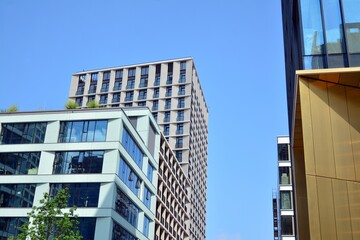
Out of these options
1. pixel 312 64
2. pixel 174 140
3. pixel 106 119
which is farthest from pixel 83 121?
pixel 174 140

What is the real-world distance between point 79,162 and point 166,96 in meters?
44.3

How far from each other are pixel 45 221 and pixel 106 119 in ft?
52.7

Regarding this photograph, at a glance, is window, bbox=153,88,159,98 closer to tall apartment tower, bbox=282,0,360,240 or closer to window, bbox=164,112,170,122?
window, bbox=164,112,170,122

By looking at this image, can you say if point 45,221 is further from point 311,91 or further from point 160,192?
point 160,192

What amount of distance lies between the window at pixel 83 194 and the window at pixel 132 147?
5.05 metres

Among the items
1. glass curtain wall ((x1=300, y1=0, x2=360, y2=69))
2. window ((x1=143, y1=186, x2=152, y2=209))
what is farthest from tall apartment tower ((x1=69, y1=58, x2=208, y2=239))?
glass curtain wall ((x1=300, y1=0, x2=360, y2=69))

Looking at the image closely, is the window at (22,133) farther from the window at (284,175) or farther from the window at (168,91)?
the window at (168,91)

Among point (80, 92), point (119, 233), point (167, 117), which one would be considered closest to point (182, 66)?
point (167, 117)

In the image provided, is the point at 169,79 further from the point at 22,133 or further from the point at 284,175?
the point at 22,133

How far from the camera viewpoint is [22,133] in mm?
42688

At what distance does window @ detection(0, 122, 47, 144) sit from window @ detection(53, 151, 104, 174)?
9.50 feet

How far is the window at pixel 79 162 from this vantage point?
132 feet

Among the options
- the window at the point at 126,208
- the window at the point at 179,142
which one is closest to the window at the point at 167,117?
the window at the point at 179,142

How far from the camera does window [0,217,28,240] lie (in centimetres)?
3856
